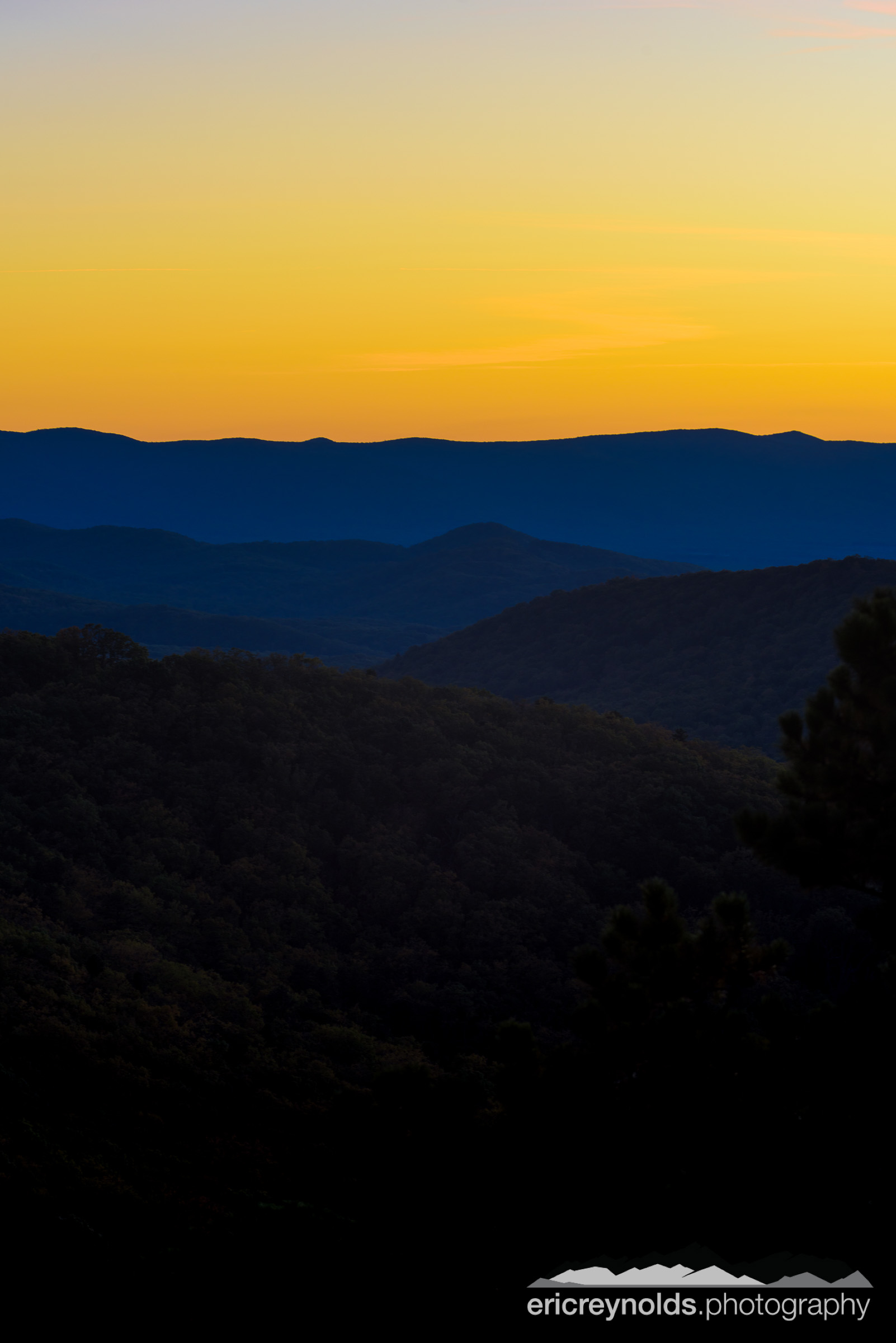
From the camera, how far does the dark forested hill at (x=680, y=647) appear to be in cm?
7850

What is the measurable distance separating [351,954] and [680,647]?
236ft

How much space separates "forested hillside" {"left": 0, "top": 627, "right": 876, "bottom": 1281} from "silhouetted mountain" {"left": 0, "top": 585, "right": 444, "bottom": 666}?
137 m

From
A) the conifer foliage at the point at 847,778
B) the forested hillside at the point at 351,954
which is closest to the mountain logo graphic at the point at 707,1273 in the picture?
the forested hillside at the point at 351,954

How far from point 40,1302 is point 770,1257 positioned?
6.84 metres

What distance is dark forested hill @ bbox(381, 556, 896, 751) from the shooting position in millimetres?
78500

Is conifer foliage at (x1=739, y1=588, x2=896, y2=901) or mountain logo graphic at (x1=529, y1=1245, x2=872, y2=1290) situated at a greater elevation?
conifer foliage at (x1=739, y1=588, x2=896, y2=901)

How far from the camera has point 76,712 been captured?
110 feet

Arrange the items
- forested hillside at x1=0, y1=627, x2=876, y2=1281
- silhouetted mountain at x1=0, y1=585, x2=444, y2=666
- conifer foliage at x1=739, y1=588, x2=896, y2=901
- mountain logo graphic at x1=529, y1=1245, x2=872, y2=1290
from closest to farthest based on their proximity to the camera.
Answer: mountain logo graphic at x1=529, y1=1245, x2=872, y2=1290 → conifer foliage at x1=739, y1=588, x2=896, y2=901 → forested hillside at x1=0, y1=627, x2=876, y2=1281 → silhouetted mountain at x1=0, y1=585, x2=444, y2=666

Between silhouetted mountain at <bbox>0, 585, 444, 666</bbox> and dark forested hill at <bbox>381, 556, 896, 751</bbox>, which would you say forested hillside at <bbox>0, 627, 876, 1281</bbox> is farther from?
silhouetted mountain at <bbox>0, 585, 444, 666</bbox>

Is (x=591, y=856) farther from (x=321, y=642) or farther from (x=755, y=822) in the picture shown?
(x=321, y=642)

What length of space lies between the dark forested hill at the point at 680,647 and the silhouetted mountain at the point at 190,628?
210ft

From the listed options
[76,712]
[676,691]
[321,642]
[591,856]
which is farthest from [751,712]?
[321,642]

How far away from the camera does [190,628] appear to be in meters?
190

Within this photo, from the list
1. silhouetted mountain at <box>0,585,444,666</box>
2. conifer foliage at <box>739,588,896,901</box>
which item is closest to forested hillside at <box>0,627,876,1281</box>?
conifer foliage at <box>739,588,896,901</box>
